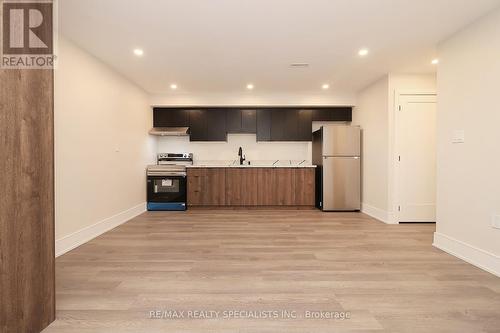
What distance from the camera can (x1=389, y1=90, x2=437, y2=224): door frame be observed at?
3857 millimetres

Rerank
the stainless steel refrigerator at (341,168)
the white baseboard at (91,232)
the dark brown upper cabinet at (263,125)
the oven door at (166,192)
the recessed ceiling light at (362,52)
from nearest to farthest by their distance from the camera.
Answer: the white baseboard at (91,232) → the recessed ceiling light at (362,52) → the stainless steel refrigerator at (341,168) → the oven door at (166,192) → the dark brown upper cabinet at (263,125)

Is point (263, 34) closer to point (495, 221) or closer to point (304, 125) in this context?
point (495, 221)

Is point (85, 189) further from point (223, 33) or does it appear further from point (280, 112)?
point (280, 112)

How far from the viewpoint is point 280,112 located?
534cm

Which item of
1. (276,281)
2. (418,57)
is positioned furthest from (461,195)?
(276,281)

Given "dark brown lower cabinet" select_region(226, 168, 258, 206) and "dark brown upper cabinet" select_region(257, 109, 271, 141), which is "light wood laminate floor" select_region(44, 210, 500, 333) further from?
"dark brown upper cabinet" select_region(257, 109, 271, 141)

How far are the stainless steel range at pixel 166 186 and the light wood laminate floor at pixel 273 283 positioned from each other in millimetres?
1536

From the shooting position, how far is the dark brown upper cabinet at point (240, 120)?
5.34 metres

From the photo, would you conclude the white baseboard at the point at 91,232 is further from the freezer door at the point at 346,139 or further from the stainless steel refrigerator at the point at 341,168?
the freezer door at the point at 346,139

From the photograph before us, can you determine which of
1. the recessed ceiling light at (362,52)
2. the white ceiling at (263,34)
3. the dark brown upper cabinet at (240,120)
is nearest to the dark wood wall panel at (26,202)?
the white ceiling at (263,34)

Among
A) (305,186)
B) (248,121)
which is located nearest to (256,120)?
(248,121)

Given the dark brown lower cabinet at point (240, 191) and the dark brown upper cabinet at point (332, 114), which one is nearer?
the dark brown lower cabinet at point (240, 191)

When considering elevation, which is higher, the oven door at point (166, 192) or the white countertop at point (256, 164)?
the white countertop at point (256, 164)

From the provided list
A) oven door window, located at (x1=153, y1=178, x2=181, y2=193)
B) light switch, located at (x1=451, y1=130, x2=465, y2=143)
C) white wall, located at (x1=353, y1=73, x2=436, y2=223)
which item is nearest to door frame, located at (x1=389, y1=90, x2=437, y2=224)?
white wall, located at (x1=353, y1=73, x2=436, y2=223)
